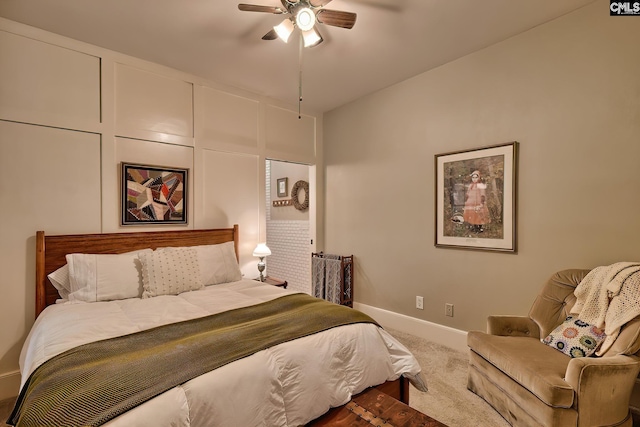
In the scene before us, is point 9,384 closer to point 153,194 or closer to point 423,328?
point 153,194

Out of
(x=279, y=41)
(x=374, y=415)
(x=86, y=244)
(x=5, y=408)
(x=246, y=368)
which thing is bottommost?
(x=5, y=408)

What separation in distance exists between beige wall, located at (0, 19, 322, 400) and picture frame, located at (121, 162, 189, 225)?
7 cm

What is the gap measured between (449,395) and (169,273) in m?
2.39

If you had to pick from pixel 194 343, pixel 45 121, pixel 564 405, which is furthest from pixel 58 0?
pixel 564 405

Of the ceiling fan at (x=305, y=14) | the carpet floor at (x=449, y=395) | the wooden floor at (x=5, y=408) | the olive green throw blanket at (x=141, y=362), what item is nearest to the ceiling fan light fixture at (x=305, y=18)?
the ceiling fan at (x=305, y=14)

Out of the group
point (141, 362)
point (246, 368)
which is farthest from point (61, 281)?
point (246, 368)

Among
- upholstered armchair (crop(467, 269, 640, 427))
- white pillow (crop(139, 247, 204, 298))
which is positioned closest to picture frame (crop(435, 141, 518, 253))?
upholstered armchair (crop(467, 269, 640, 427))

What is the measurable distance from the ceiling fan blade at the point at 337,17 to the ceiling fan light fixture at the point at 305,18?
0.06 meters

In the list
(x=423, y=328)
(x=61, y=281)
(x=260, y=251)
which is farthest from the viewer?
(x=260, y=251)

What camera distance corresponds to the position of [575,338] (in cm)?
197

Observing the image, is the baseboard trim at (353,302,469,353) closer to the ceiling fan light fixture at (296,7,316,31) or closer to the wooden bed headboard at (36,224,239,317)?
the wooden bed headboard at (36,224,239,317)

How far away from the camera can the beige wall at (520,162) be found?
2.18 meters

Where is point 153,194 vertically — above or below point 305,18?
below

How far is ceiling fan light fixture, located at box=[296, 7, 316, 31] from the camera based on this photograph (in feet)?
6.54
